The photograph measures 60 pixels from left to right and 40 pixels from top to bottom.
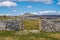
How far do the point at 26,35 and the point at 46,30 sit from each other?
3805 mm

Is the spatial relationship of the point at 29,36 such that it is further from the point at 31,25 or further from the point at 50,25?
the point at 31,25

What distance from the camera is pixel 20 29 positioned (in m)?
23.9

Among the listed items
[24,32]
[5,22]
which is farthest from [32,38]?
[5,22]

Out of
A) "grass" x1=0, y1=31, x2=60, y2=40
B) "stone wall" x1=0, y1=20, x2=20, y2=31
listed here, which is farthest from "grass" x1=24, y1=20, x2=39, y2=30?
"grass" x1=0, y1=31, x2=60, y2=40

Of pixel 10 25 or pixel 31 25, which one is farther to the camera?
pixel 31 25

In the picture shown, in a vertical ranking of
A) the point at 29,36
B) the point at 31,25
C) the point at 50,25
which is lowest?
the point at 31,25

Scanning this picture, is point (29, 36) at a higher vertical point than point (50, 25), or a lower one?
lower

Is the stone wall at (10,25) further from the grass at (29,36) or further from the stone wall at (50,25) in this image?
the stone wall at (50,25)

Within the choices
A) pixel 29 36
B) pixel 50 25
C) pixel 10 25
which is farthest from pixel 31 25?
pixel 29 36

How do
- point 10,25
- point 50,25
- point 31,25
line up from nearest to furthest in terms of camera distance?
point 50,25
point 10,25
point 31,25

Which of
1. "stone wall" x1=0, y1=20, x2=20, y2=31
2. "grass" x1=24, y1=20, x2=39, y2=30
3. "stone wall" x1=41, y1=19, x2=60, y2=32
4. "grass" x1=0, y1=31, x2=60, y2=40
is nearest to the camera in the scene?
"grass" x1=0, y1=31, x2=60, y2=40

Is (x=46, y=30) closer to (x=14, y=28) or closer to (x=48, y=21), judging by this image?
(x=48, y=21)

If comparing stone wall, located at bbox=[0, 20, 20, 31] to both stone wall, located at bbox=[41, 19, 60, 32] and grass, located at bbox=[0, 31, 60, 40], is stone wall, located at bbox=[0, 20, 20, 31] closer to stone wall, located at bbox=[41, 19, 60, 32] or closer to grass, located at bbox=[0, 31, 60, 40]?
grass, located at bbox=[0, 31, 60, 40]

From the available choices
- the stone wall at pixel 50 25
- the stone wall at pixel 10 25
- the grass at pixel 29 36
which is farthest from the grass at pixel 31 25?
the grass at pixel 29 36
